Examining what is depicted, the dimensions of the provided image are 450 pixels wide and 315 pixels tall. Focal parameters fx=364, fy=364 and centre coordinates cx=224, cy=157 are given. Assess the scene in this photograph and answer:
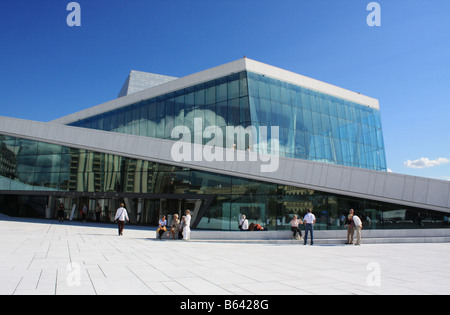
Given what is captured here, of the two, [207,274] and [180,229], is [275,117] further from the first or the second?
[207,274]

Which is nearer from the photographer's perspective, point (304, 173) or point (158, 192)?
point (304, 173)

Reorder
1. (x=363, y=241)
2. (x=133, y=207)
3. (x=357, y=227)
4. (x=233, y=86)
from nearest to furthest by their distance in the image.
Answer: (x=357, y=227) → (x=363, y=241) → (x=133, y=207) → (x=233, y=86)

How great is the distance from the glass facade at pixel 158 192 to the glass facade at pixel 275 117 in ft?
22.2

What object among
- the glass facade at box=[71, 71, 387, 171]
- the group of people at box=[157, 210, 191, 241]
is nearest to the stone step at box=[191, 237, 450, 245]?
the group of people at box=[157, 210, 191, 241]

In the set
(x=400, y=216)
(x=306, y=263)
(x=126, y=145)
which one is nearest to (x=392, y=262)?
(x=306, y=263)

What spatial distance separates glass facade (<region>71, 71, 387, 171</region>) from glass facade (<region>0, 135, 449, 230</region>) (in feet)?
22.2

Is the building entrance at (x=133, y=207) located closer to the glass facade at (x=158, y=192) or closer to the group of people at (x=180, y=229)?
the glass facade at (x=158, y=192)

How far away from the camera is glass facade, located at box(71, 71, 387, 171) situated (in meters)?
29.8

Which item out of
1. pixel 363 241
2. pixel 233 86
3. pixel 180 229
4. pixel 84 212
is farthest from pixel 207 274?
pixel 233 86

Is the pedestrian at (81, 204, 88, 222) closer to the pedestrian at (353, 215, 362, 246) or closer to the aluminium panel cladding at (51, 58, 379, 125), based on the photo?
the aluminium panel cladding at (51, 58, 379, 125)

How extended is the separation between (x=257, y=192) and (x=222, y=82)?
1295 cm

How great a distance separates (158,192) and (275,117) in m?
11.7

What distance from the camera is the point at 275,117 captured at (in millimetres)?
30375

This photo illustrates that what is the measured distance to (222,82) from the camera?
103 ft
